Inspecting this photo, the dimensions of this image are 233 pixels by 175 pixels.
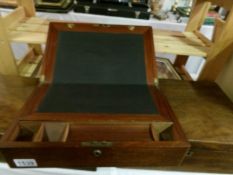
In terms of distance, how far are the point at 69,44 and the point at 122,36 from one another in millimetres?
193

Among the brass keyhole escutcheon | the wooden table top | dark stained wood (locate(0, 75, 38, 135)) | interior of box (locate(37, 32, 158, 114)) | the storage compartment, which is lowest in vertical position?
dark stained wood (locate(0, 75, 38, 135))

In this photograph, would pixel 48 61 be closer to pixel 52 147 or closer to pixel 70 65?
pixel 70 65

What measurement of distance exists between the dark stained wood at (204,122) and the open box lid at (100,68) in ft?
0.39

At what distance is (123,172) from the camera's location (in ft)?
1.94

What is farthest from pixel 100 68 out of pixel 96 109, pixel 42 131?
pixel 42 131

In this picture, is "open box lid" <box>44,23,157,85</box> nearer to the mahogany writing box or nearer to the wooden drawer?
the mahogany writing box

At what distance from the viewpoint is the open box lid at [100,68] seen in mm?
564

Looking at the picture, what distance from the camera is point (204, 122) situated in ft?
1.98

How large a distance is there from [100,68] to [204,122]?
0.38 m

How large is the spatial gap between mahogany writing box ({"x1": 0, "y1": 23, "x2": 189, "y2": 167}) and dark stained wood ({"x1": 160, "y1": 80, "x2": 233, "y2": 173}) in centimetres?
9

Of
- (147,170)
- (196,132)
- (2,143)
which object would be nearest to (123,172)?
(147,170)

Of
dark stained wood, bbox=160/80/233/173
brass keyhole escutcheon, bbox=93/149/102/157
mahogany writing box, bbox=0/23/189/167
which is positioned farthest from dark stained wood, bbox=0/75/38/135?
dark stained wood, bbox=160/80/233/173

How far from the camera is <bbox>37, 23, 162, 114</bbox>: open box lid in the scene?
564 millimetres

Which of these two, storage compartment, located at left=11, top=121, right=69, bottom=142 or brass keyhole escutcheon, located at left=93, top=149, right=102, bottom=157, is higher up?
brass keyhole escutcheon, located at left=93, top=149, right=102, bottom=157
